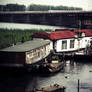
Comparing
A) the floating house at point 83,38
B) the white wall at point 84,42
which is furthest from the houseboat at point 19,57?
the white wall at point 84,42

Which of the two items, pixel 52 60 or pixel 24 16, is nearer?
pixel 52 60

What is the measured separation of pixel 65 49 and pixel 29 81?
10919mm

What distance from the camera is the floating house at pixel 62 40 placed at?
33.5 metres

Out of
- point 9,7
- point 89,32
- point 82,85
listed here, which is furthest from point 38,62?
point 9,7

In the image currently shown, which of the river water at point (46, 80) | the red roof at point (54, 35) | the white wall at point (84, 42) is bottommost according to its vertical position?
the river water at point (46, 80)

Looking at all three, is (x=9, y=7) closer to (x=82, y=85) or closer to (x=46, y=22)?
(x=46, y=22)

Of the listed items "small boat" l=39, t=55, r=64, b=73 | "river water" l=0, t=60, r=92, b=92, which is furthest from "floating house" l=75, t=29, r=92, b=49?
"small boat" l=39, t=55, r=64, b=73

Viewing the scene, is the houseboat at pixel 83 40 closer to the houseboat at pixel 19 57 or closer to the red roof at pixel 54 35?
the red roof at pixel 54 35

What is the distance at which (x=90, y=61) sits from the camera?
32.8m

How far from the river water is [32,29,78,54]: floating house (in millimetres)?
5517

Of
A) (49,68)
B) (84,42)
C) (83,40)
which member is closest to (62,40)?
(83,40)

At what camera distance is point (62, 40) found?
112 feet

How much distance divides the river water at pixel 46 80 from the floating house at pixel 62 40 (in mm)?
5517

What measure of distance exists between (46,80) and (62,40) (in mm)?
10502
